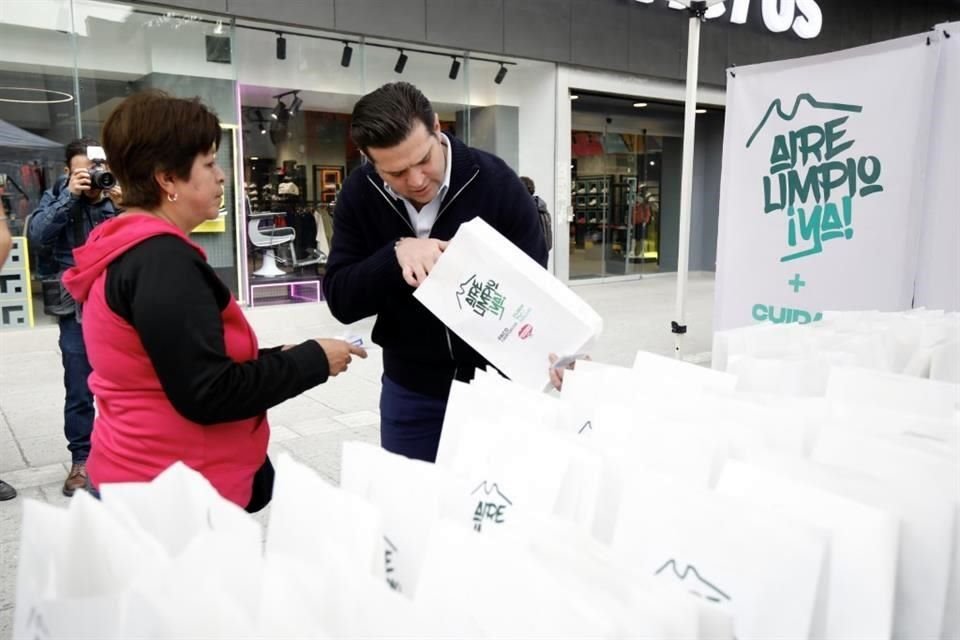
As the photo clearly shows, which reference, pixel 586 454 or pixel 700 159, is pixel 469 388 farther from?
pixel 700 159

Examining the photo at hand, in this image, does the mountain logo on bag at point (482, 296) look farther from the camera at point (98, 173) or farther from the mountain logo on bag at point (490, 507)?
the camera at point (98, 173)

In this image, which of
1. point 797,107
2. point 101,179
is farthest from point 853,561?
point 101,179

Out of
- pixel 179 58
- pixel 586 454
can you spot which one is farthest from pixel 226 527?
pixel 179 58

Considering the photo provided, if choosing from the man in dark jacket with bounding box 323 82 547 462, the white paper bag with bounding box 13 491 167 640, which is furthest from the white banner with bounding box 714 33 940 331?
the white paper bag with bounding box 13 491 167 640

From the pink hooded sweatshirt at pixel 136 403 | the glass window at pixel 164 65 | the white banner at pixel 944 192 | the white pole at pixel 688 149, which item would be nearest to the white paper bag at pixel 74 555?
the pink hooded sweatshirt at pixel 136 403

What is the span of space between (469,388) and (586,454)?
1.00 feet

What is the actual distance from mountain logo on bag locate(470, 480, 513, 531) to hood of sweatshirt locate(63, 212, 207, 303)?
794mm

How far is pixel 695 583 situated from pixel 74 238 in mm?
3433

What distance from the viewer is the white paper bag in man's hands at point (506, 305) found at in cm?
143

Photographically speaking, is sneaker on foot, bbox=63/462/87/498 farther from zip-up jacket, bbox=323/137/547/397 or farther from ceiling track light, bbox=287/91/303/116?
ceiling track light, bbox=287/91/303/116

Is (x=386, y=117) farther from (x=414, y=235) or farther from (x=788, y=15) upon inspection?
(x=788, y=15)

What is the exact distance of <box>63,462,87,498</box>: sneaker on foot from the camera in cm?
323

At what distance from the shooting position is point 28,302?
7117mm

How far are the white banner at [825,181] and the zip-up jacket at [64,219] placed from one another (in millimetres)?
3110
